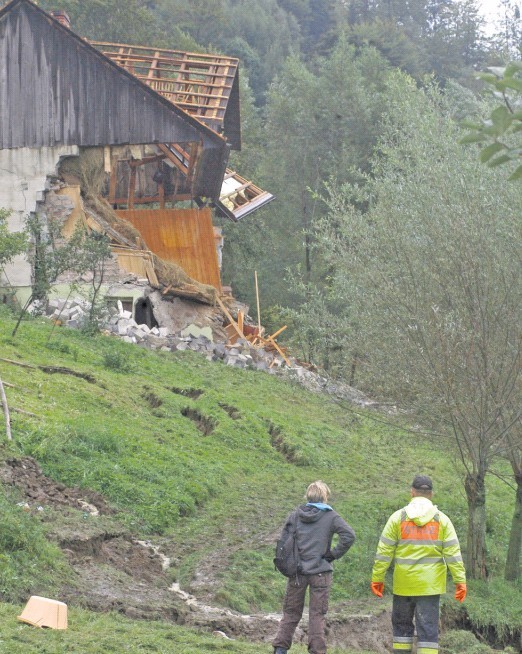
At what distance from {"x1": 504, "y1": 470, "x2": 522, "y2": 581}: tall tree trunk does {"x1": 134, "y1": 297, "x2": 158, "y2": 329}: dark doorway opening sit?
18212 millimetres

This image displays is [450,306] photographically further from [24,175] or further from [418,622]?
[24,175]

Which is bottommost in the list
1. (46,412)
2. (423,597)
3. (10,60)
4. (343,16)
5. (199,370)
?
(199,370)

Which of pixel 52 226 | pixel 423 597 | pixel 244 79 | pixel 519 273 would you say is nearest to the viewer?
pixel 423 597

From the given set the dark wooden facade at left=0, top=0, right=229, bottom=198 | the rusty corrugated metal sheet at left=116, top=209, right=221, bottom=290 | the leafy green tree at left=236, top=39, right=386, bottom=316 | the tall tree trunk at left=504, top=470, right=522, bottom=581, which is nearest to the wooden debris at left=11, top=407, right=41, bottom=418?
the tall tree trunk at left=504, top=470, right=522, bottom=581

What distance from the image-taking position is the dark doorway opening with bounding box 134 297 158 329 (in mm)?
32875

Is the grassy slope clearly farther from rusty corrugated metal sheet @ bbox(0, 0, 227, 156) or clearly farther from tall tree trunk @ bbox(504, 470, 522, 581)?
rusty corrugated metal sheet @ bbox(0, 0, 227, 156)

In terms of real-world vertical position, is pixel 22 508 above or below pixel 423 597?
below

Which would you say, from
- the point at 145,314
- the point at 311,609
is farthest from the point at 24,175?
the point at 311,609

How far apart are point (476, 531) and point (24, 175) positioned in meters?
20.7

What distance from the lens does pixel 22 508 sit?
12523 millimetres

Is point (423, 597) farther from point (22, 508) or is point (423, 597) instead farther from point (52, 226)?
point (52, 226)

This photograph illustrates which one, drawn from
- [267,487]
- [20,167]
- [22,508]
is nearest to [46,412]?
[267,487]

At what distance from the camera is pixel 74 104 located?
3228cm

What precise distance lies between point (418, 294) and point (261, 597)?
15.5 ft
